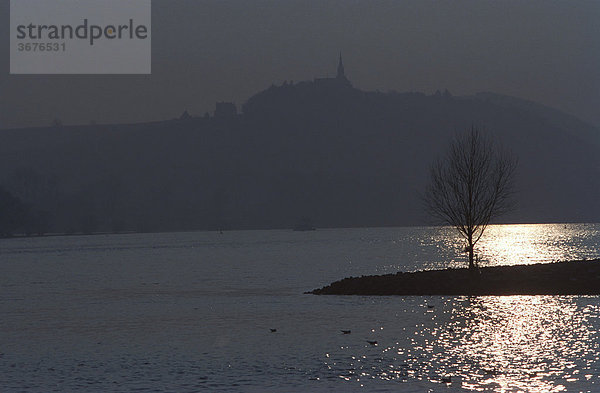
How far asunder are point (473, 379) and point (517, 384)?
1.88 metres

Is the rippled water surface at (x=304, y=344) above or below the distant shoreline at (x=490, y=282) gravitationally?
below

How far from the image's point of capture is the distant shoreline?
61719 millimetres

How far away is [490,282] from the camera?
63.4 meters

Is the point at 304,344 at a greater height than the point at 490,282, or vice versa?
the point at 490,282

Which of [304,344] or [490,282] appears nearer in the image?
[304,344]

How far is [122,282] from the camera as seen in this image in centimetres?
10656

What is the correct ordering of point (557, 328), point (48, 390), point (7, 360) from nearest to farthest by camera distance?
point (48, 390) < point (7, 360) < point (557, 328)

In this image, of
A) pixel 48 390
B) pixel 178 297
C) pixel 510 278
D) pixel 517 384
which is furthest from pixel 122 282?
pixel 517 384

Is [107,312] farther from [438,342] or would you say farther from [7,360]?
[438,342]

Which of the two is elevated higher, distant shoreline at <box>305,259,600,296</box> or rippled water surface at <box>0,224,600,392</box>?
distant shoreline at <box>305,259,600,296</box>

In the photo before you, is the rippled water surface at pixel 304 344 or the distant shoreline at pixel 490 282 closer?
the rippled water surface at pixel 304 344

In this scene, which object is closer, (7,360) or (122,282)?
(7,360)

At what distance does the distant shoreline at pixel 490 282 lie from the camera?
61.7 metres

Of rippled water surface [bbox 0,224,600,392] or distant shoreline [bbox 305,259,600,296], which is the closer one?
rippled water surface [bbox 0,224,600,392]
